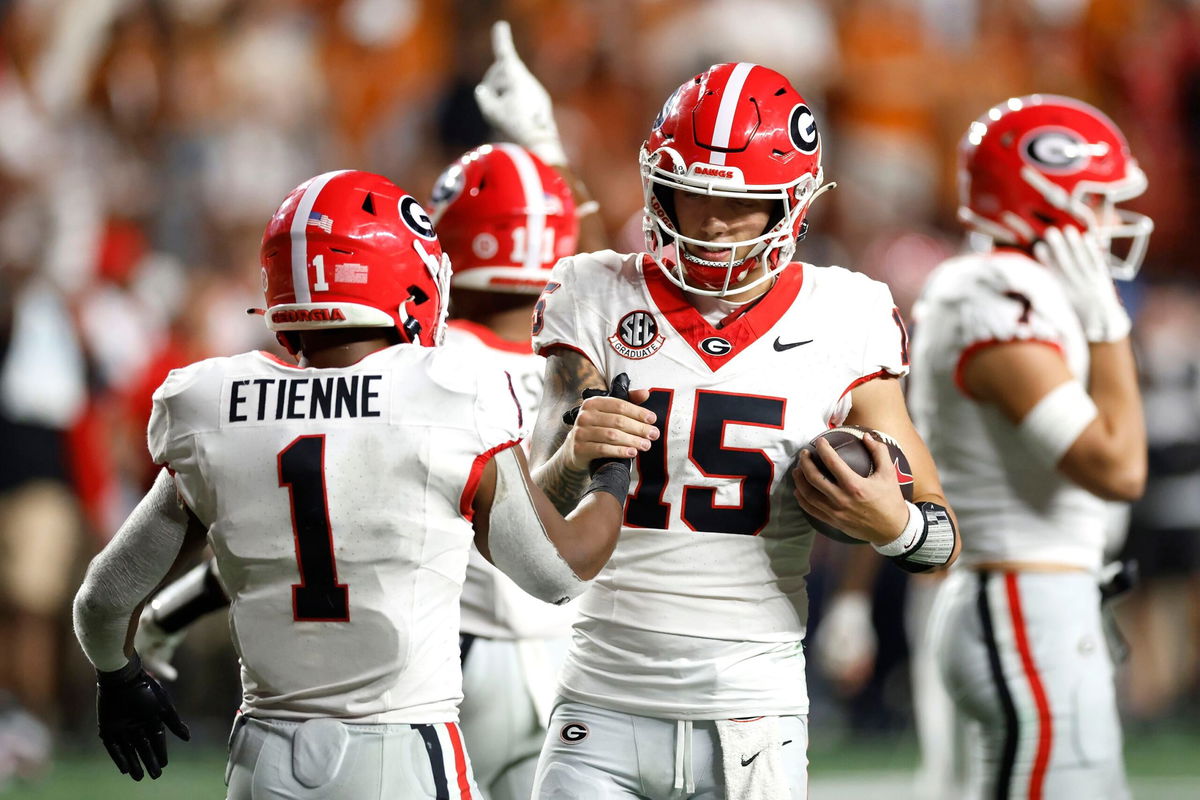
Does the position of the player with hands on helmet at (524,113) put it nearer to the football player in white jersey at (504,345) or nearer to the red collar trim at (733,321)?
the football player in white jersey at (504,345)

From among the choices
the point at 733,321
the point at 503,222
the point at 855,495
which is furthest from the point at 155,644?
the point at 855,495

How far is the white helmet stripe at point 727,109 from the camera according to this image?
2.88 m

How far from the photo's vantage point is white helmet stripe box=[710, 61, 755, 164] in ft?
9.45

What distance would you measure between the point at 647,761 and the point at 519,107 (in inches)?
82.3

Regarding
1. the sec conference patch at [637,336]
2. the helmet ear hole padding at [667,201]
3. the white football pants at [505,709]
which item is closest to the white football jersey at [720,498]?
the sec conference patch at [637,336]

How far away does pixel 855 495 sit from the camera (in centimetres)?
273

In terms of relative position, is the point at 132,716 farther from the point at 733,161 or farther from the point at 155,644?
the point at 733,161

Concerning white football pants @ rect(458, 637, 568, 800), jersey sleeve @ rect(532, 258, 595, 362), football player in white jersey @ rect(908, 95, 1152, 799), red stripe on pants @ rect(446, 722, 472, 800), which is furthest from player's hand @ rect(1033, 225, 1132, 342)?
red stripe on pants @ rect(446, 722, 472, 800)

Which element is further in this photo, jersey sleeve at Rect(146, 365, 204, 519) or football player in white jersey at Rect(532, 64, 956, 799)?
football player in white jersey at Rect(532, 64, 956, 799)

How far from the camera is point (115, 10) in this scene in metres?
8.88

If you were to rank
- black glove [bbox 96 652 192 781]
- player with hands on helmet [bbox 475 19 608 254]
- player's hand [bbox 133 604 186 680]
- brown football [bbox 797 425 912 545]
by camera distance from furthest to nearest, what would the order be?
player with hands on helmet [bbox 475 19 608 254] < player's hand [bbox 133 604 186 680] < black glove [bbox 96 652 192 781] < brown football [bbox 797 425 912 545]

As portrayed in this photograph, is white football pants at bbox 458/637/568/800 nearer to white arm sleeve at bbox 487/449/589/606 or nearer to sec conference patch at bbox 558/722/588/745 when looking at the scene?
sec conference patch at bbox 558/722/588/745

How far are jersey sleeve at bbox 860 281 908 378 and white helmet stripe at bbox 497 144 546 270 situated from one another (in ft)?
3.84

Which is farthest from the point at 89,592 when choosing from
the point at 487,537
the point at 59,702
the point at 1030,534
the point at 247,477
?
the point at 59,702
